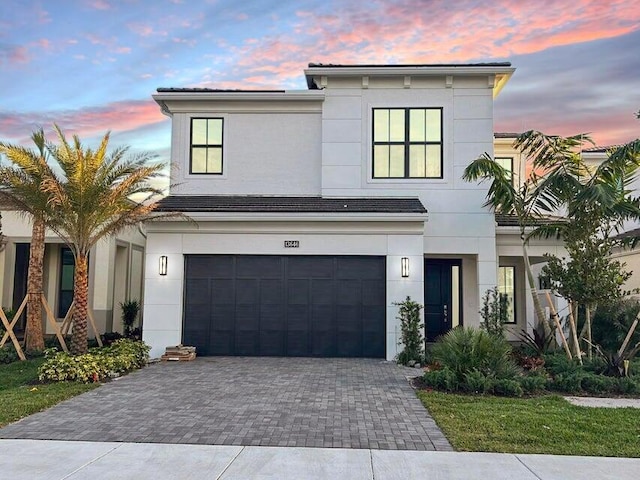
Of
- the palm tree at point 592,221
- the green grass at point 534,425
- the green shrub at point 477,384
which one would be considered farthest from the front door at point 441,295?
the green grass at point 534,425

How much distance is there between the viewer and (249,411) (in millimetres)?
7746

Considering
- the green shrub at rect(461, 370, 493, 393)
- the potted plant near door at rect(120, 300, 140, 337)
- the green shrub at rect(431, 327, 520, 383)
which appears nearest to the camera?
the green shrub at rect(461, 370, 493, 393)

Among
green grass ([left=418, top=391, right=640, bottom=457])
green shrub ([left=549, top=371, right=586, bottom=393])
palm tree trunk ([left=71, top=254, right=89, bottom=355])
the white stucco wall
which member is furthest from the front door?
palm tree trunk ([left=71, top=254, right=89, bottom=355])

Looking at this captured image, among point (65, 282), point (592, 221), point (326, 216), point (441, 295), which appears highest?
point (326, 216)

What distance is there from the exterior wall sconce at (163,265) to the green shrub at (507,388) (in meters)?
8.20

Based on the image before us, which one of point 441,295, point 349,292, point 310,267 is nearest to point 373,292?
point 349,292

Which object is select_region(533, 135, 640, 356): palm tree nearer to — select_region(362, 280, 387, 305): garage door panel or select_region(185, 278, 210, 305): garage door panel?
select_region(362, 280, 387, 305): garage door panel

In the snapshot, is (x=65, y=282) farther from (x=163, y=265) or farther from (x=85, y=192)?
(x=85, y=192)

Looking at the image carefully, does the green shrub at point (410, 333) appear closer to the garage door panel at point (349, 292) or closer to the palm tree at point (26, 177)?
the garage door panel at point (349, 292)

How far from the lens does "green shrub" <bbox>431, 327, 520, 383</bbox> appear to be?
9.30 metres

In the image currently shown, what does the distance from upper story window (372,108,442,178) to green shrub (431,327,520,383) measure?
579cm

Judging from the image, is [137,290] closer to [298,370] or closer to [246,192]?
[246,192]

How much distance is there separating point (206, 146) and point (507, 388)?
32.9 feet

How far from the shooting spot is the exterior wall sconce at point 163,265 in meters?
13.2
